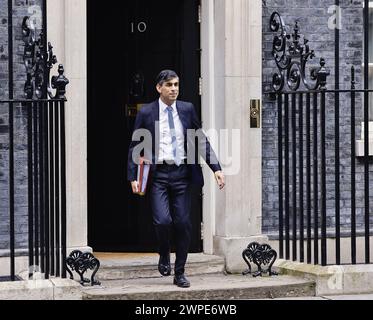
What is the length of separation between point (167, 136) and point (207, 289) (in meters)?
1.35

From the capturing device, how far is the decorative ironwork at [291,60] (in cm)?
1034

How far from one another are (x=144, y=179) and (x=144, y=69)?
2.08 metres

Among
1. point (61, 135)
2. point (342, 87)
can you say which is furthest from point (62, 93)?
point (342, 87)

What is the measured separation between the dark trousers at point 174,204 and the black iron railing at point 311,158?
118 cm

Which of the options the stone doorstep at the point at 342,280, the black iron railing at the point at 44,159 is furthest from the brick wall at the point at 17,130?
the stone doorstep at the point at 342,280

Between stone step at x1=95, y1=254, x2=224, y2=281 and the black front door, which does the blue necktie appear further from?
the black front door

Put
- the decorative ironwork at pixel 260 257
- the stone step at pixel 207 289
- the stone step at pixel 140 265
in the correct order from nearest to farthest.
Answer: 1. the stone step at pixel 207 289
2. the stone step at pixel 140 265
3. the decorative ironwork at pixel 260 257

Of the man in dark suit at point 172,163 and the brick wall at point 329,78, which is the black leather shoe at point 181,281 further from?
the brick wall at point 329,78

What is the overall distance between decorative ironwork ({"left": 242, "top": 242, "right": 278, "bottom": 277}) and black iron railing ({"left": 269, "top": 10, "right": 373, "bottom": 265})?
128 millimetres

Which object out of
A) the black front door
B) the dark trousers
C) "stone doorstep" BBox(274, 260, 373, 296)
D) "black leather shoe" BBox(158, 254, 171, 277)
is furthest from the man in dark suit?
the black front door

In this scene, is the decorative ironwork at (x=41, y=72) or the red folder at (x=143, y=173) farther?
the red folder at (x=143, y=173)

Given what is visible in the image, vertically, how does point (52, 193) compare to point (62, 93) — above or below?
below

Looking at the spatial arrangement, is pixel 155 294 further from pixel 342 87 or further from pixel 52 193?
pixel 342 87

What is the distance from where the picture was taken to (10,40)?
9398mm
